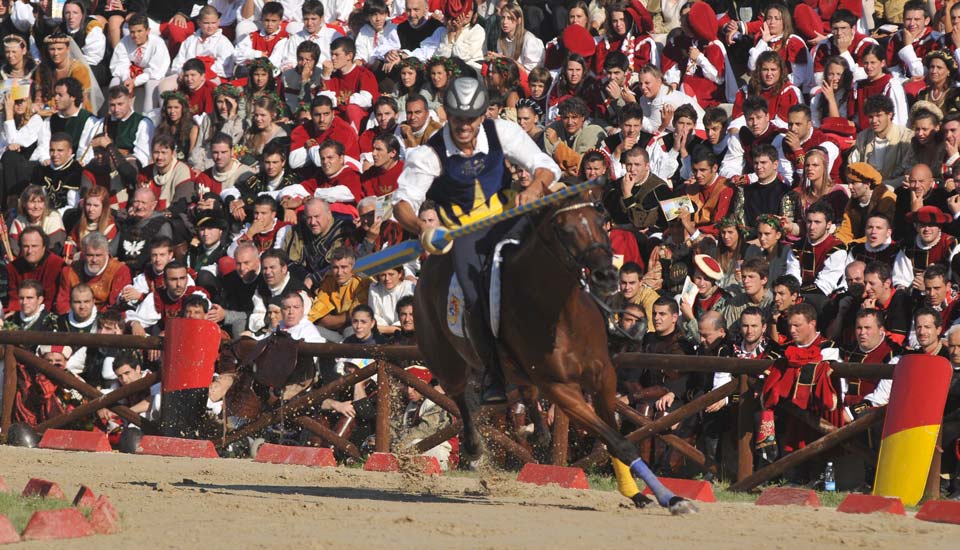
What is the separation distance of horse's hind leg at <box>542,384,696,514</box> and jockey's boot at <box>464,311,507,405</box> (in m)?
0.40

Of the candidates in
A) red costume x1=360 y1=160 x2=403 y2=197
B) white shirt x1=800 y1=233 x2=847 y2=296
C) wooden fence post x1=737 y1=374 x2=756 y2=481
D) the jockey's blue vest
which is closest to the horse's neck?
the jockey's blue vest

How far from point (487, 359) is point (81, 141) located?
1120cm

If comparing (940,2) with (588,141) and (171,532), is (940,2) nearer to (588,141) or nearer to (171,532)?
(588,141)

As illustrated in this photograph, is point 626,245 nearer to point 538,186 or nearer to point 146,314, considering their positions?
point 538,186

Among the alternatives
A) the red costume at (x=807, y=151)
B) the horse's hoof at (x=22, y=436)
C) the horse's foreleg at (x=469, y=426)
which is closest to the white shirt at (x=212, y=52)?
the horse's hoof at (x=22, y=436)

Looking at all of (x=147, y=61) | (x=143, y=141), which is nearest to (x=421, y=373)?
(x=143, y=141)

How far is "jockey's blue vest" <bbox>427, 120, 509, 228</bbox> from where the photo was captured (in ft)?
35.4

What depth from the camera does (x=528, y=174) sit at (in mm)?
15258

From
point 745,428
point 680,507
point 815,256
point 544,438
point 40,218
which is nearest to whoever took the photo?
point 680,507

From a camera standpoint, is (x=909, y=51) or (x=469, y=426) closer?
(x=469, y=426)

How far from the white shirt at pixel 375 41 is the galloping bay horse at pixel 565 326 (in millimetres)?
9098

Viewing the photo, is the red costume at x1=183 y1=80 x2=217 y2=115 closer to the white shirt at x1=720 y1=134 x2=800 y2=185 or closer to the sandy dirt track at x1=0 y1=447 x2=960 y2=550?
the white shirt at x1=720 y1=134 x2=800 y2=185

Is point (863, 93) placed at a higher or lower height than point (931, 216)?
higher

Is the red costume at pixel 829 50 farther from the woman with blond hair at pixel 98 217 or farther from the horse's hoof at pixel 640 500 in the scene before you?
the woman with blond hair at pixel 98 217
